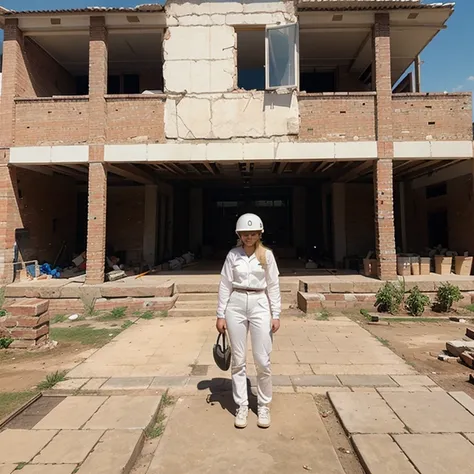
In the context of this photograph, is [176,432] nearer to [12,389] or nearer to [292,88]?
[12,389]

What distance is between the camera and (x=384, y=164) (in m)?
8.72

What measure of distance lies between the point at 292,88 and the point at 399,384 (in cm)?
744

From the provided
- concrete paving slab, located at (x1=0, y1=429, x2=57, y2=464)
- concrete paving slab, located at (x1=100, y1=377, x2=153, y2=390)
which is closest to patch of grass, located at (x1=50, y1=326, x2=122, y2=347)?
concrete paving slab, located at (x1=100, y1=377, x2=153, y2=390)

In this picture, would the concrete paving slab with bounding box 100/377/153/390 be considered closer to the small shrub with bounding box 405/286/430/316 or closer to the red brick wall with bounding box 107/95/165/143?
the small shrub with bounding box 405/286/430/316

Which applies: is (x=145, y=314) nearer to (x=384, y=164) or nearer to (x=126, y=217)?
(x=126, y=217)

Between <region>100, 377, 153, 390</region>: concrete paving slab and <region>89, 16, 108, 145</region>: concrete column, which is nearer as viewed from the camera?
<region>100, 377, 153, 390</region>: concrete paving slab

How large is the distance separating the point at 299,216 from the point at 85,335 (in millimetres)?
11798

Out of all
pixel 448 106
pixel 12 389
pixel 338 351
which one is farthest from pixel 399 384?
pixel 448 106

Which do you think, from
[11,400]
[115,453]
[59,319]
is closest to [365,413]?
[115,453]

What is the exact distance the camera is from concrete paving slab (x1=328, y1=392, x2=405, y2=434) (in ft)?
9.35

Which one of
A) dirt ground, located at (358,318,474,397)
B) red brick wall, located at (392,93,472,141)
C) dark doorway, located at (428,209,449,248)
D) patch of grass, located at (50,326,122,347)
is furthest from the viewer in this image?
dark doorway, located at (428,209,449,248)

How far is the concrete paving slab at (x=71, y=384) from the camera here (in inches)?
150

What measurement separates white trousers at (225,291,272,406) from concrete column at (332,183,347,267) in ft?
33.2

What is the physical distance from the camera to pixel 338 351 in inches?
199
